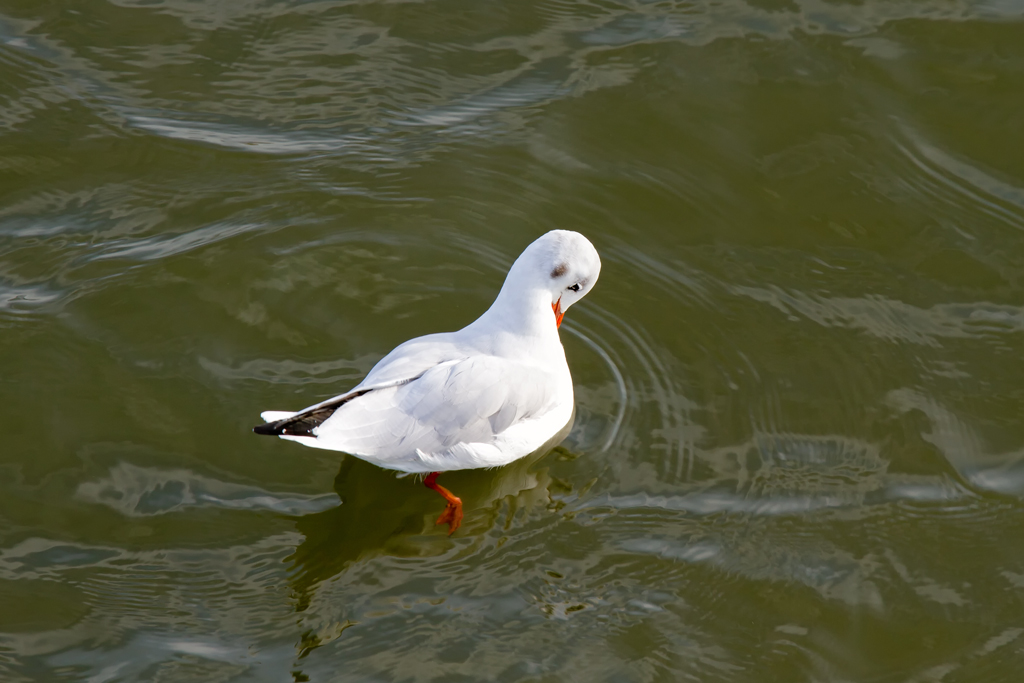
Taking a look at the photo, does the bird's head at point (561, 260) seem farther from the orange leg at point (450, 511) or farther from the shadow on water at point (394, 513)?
the orange leg at point (450, 511)

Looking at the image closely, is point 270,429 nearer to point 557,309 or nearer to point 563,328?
point 557,309

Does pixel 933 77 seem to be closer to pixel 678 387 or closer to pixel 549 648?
pixel 678 387

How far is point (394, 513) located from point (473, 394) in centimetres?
73

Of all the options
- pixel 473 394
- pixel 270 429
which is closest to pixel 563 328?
pixel 473 394

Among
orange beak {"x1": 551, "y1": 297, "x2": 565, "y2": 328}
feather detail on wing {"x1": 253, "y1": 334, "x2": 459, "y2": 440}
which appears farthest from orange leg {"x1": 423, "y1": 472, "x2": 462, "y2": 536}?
orange beak {"x1": 551, "y1": 297, "x2": 565, "y2": 328}

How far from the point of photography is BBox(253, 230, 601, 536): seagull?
16.1 ft

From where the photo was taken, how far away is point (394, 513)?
208 inches

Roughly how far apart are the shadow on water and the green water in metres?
0.02

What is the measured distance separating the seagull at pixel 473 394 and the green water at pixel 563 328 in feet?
1.15

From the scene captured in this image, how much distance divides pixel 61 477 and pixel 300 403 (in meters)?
1.19

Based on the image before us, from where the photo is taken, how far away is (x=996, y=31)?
7598 millimetres

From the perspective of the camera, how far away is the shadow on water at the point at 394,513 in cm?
496

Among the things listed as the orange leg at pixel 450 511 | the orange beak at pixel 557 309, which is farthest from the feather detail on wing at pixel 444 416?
the orange beak at pixel 557 309

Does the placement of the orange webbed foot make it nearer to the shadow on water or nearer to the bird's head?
the shadow on water
